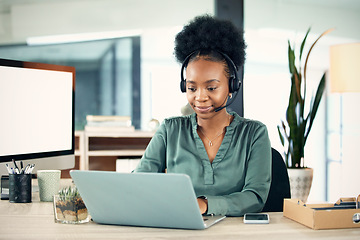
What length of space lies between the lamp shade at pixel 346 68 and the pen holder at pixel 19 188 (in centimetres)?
230

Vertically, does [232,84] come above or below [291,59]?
below

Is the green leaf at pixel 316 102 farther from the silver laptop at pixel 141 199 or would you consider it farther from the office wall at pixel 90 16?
the silver laptop at pixel 141 199

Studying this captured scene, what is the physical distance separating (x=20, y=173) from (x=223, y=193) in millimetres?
705

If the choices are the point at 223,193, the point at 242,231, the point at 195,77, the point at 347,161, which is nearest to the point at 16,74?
the point at 195,77

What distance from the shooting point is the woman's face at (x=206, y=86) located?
1479mm

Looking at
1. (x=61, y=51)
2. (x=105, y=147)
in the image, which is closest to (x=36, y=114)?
(x=105, y=147)

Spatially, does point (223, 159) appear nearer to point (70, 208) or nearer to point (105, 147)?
point (70, 208)

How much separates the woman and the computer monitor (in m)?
0.54

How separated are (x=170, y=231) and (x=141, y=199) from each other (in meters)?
0.11

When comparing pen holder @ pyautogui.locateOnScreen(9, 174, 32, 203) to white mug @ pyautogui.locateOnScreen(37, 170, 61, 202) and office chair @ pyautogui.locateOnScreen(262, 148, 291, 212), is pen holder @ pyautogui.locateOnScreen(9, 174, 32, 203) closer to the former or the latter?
white mug @ pyautogui.locateOnScreen(37, 170, 61, 202)

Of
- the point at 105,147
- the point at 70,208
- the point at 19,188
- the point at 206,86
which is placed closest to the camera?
the point at 70,208

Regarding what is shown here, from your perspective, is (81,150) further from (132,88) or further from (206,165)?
(206,165)

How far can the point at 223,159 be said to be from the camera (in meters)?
1.53

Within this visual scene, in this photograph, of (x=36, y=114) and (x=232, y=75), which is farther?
(x=36, y=114)
